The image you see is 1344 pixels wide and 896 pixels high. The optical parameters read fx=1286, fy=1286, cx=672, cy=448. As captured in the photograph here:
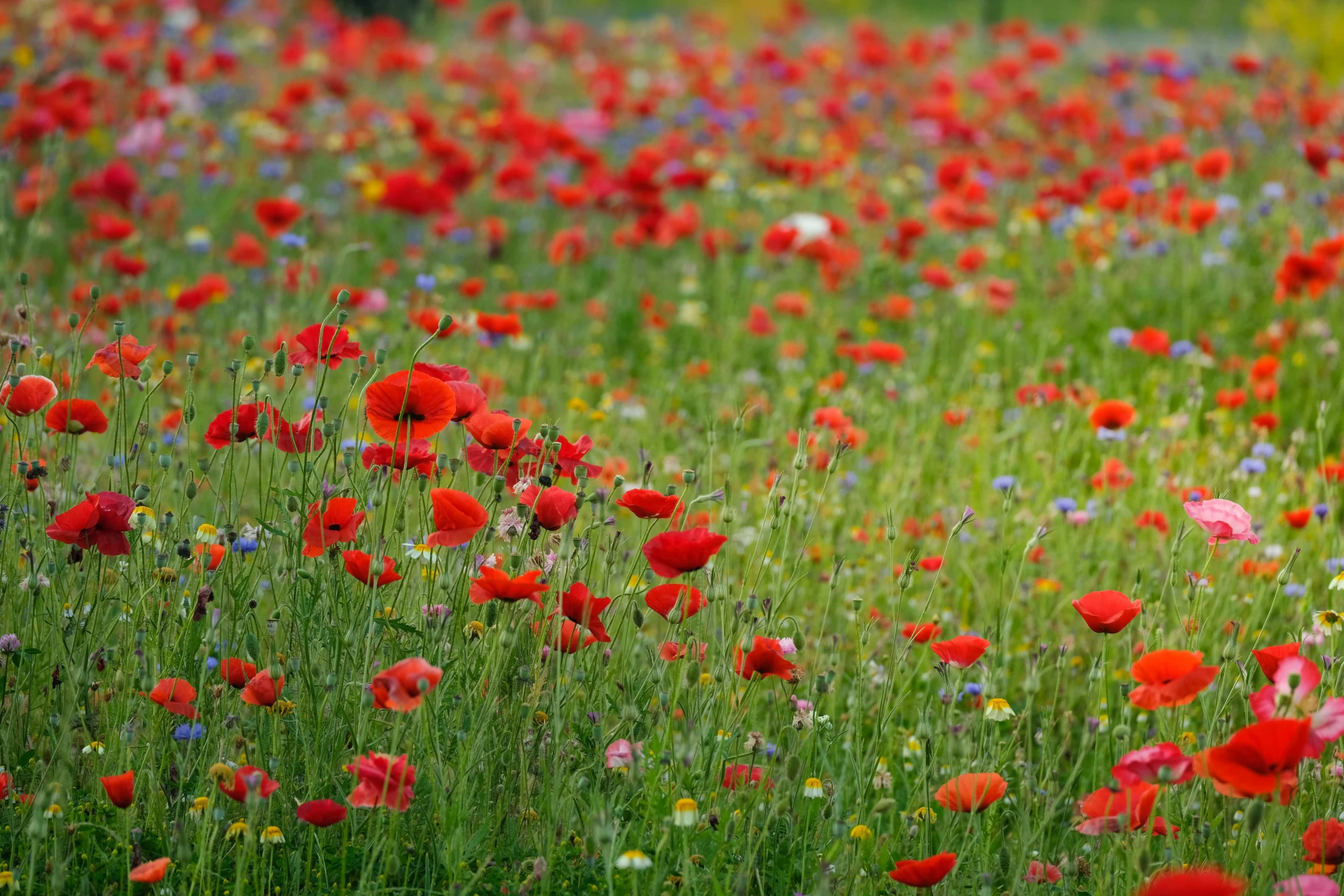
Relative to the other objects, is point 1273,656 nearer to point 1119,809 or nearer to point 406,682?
point 1119,809

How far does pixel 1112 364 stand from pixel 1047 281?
0.95 m

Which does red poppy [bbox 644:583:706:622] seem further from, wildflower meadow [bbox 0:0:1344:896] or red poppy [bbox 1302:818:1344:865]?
red poppy [bbox 1302:818:1344:865]

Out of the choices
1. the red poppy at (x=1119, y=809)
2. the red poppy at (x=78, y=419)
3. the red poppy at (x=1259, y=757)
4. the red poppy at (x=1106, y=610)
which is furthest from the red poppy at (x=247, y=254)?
the red poppy at (x=1259, y=757)

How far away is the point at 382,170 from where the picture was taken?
5.77 meters

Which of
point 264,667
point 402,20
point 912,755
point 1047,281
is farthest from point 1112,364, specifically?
point 402,20

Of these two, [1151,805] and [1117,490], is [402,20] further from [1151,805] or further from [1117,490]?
[1151,805]

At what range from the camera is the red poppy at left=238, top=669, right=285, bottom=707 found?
1717 mm

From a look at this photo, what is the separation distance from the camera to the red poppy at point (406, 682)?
1.46 metres

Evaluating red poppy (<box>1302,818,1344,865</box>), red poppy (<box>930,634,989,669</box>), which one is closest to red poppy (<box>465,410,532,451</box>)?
red poppy (<box>930,634,989,669</box>)

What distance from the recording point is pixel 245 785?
1.56m

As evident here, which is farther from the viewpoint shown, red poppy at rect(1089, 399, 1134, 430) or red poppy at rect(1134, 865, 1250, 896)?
red poppy at rect(1089, 399, 1134, 430)

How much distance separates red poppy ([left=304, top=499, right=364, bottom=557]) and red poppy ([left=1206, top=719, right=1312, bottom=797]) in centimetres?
119

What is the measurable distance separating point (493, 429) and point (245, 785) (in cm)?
59

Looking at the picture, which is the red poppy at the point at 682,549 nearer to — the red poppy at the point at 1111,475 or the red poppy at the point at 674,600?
the red poppy at the point at 674,600
